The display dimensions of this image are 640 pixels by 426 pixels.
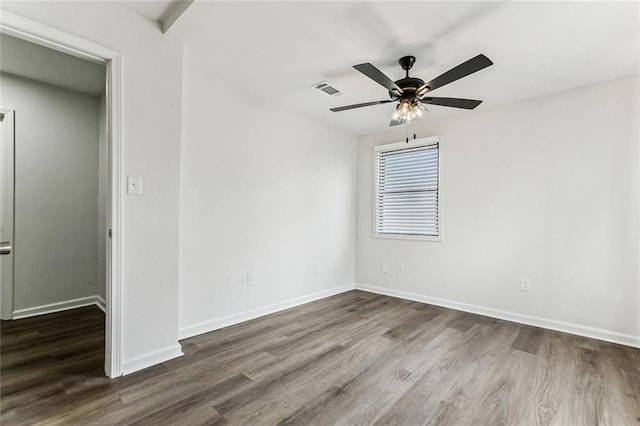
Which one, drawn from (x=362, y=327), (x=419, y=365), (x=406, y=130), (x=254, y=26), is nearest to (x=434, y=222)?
(x=406, y=130)

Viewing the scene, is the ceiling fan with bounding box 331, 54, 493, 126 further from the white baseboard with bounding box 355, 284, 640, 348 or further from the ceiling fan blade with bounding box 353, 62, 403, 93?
the white baseboard with bounding box 355, 284, 640, 348

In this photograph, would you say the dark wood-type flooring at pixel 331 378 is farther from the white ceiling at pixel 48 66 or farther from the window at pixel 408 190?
the white ceiling at pixel 48 66

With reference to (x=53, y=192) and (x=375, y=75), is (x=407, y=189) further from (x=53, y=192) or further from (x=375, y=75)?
(x=53, y=192)

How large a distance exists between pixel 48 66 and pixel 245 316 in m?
3.18

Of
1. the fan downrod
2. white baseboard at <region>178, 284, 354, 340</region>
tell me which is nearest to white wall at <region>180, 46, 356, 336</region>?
white baseboard at <region>178, 284, 354, 340</region>

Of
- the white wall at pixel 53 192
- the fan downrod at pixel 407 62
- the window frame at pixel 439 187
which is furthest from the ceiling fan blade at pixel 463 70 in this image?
the white wall at pixel 53 192

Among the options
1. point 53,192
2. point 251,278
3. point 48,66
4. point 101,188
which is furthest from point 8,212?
point 251,278

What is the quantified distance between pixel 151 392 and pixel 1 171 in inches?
→ 116

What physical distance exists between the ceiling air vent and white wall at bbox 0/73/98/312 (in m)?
2.90

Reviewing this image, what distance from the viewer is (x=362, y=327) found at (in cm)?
295

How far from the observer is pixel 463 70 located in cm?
190

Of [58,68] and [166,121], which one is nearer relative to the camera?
[166,121]

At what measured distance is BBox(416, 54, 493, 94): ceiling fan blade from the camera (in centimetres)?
175

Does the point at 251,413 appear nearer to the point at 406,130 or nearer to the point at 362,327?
the point at 362,327
